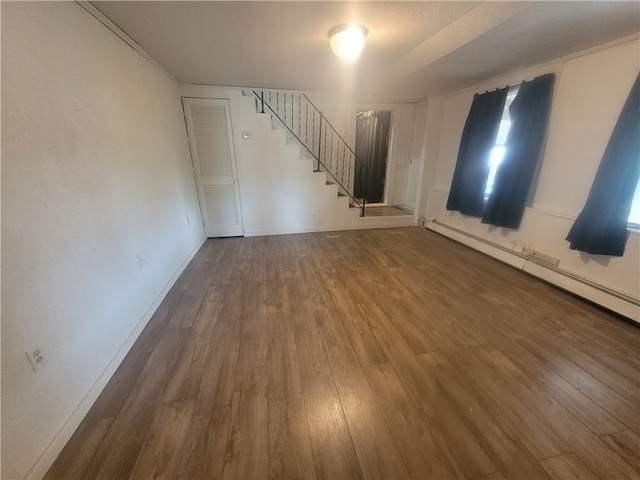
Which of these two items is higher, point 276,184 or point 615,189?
point 615,189

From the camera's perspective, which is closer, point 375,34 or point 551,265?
point 375,34

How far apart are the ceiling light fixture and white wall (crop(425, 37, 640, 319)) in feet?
7.31

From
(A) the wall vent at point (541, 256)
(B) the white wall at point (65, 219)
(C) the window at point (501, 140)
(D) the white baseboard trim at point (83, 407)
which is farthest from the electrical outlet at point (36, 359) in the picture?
(C) the window at point (501, 140)

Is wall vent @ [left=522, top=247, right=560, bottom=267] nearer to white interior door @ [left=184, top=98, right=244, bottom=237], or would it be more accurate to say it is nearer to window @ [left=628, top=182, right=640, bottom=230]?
window @ [left=628, top=182, right=640, bottom=230]

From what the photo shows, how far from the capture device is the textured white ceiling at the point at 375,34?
1728 millimetres

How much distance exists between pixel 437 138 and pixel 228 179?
12.6ft

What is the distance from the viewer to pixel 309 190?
4.39 m

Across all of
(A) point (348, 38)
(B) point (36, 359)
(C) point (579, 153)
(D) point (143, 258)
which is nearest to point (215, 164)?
(D) point (143, 258)

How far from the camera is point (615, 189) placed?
6.97 ft

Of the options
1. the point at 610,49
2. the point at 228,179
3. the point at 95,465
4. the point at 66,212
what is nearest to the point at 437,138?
the point at 610,49

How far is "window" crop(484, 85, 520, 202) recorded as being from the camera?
10.2ft

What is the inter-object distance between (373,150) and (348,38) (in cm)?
426

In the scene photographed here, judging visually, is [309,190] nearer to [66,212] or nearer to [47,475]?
[66,212]

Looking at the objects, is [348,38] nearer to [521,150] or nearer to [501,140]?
[521,150]
